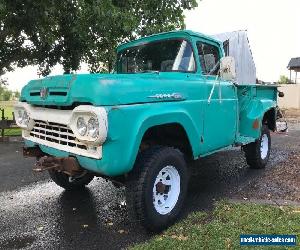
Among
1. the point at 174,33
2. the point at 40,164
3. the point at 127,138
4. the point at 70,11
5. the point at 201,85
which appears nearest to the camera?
the point at 127,138

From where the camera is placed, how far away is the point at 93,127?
3826mm

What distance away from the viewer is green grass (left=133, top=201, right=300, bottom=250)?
3836 millimetres

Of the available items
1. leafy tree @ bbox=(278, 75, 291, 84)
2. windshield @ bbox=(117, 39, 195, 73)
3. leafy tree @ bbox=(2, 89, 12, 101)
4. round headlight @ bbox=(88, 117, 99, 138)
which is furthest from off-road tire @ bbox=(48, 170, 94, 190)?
leafy tree @ bbox=(2, 89, 12, 101)

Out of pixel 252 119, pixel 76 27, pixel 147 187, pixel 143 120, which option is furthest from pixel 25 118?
pixel 76 27

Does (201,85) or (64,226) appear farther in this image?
(201,85)

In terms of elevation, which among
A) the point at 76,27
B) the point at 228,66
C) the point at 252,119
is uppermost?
the point at 76,27

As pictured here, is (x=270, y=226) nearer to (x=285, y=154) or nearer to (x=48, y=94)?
(x=48, y=94)

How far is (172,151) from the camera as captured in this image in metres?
4.56

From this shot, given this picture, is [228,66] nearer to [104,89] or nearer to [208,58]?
[208,58]

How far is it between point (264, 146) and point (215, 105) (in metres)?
2.76

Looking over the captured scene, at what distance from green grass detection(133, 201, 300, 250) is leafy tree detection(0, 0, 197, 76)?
6849 mm

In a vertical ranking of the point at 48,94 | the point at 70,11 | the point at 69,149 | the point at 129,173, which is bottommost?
the point at 129,173

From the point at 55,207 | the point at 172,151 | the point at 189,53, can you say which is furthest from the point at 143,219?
the point at 189,53

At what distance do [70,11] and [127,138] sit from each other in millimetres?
9437
